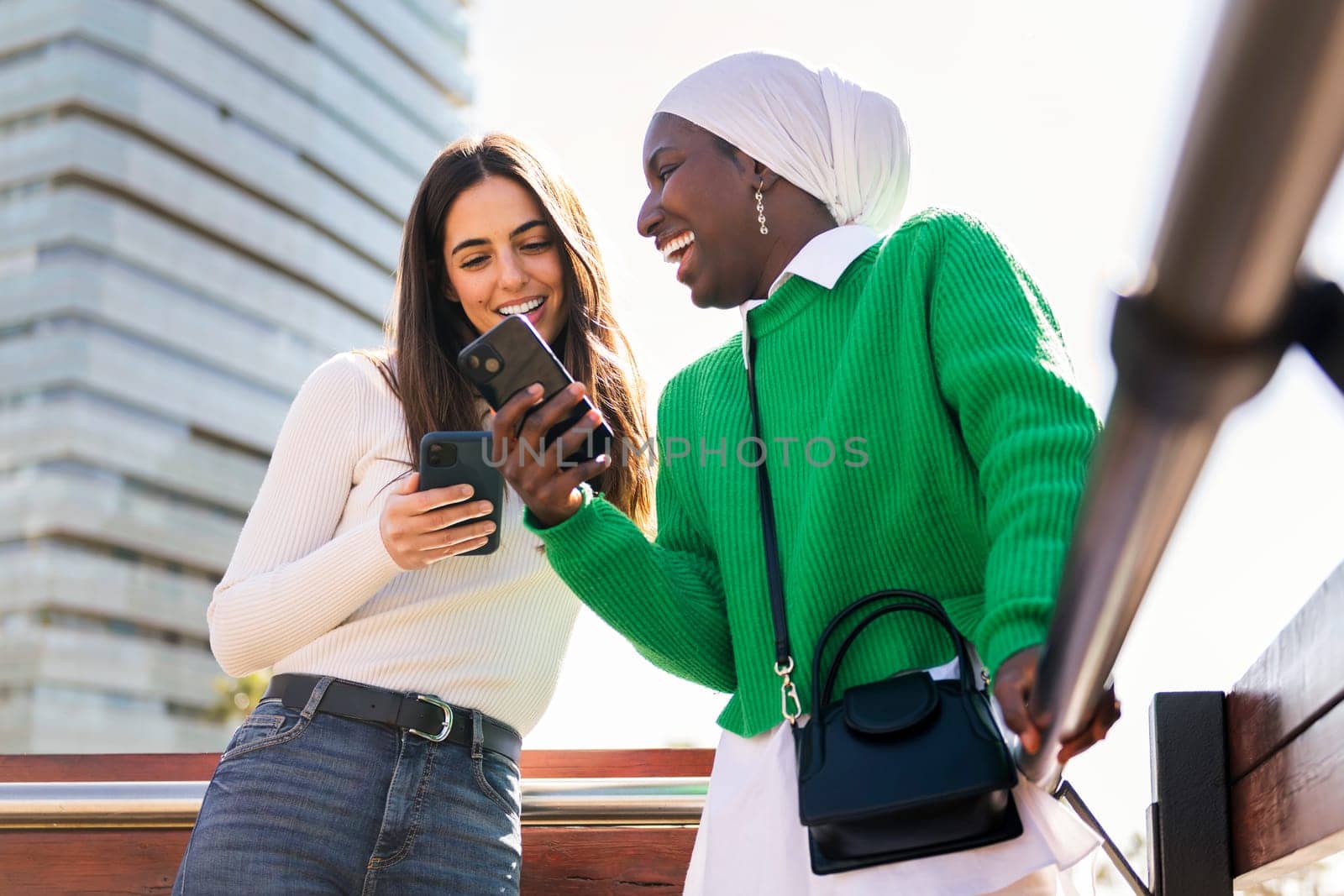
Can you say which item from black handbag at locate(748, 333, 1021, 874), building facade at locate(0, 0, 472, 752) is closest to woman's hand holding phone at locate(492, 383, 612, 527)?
black handbag at locate(748, 333, 1021, 874)

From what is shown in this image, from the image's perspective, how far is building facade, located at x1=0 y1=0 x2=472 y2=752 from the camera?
174ft

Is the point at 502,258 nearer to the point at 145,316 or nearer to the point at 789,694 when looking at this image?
the point at 789,694

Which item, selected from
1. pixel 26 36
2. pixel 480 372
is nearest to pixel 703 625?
pixel 480 372

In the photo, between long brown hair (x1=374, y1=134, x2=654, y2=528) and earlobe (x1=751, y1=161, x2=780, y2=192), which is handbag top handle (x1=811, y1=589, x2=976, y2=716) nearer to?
earlobe (x1=751, y1=161, x2=780, y2=192)

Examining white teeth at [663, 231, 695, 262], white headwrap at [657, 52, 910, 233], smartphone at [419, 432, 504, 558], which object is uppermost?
white headwrap at [657, 52, 910, 233]

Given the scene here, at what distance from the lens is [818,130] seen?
6.97 feet

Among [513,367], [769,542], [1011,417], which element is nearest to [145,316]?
[513,367]

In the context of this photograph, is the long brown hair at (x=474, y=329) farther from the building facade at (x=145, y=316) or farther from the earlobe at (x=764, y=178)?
the building facade at (x=145, y=316)

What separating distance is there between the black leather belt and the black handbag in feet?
2.87

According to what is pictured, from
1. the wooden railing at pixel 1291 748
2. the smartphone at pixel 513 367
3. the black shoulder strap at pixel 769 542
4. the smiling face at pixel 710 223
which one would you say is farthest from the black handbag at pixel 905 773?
the smiling face at pixel 710 223

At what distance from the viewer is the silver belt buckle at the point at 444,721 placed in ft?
7.48

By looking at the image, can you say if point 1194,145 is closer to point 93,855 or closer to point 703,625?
point 703,625

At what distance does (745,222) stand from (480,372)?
483mm

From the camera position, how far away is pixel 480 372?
190 cm
